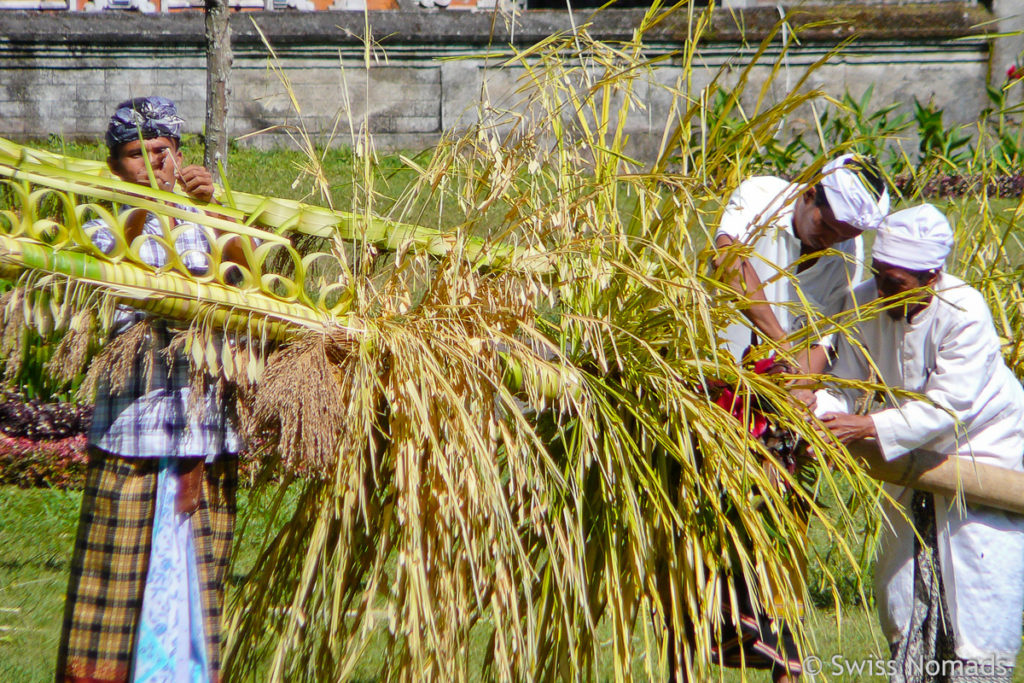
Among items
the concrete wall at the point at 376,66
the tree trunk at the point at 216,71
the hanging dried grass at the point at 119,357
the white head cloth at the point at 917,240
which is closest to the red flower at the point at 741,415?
the white head cloth at the point at 917,240

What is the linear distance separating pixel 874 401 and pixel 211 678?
6.10ft

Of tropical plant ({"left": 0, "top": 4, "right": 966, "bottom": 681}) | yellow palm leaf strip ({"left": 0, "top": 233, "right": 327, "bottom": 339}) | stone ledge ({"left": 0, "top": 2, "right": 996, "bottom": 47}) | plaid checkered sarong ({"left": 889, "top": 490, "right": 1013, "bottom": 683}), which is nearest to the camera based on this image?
yellow palm leaf strip ({"left": 0, "top": 233, "right": 327, "bottom": 339})

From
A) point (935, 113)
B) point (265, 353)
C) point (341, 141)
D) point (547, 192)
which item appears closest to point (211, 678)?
point (265, 353)

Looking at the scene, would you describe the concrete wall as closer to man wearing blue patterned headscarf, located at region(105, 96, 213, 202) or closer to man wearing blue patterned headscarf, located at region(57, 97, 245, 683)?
man wearing blue patterned headscarf, located at region(105, 96, 213, 202)

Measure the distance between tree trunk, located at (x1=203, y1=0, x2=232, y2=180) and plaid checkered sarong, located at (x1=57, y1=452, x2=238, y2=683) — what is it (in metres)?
1.87

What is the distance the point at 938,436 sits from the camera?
2438 millimetres

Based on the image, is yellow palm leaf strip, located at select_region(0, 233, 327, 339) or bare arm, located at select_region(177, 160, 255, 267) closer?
yellow palm leaf strip, located at select_region(0, 233, 327, 339)

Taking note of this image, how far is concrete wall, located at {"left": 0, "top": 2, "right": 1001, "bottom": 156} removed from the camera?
882 centimetres

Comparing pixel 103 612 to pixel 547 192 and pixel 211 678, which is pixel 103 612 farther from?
pixel 547 192

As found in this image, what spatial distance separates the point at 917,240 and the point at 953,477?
60 centimetres

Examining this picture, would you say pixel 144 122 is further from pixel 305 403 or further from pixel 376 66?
pixel 376 66

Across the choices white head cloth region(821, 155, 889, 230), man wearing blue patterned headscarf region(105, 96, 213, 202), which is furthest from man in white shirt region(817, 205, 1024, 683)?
man wearing blue patterned headscarf region(105, 96, 213, 202)

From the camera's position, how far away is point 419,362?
192cm

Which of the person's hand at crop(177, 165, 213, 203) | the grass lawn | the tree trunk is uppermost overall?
the tree trunk
